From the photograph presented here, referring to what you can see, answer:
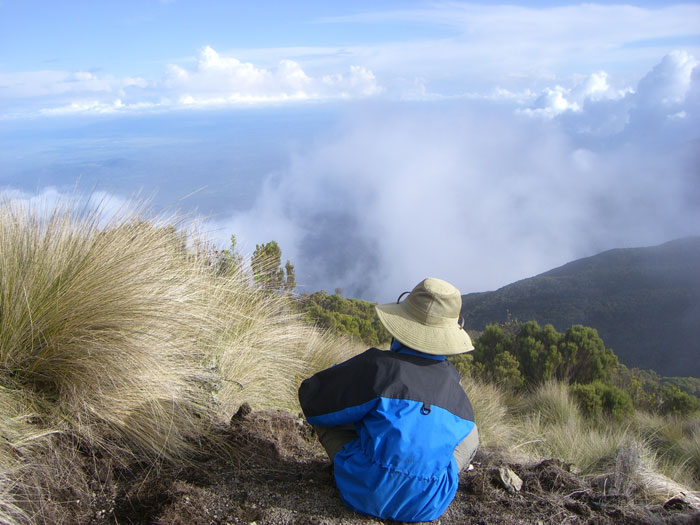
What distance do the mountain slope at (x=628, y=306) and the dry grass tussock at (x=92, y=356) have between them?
30.1 m

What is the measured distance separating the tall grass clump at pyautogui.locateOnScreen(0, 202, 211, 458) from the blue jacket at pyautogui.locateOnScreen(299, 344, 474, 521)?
3.38ft

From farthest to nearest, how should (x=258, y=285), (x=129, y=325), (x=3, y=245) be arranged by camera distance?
1. (x=258, y=285)
2. (x=3, y=245)
3. (x=129, y=325)

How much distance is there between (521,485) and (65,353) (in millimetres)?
2736

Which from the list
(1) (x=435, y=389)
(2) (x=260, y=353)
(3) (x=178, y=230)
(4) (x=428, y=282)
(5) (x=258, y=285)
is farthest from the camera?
(5) (x=258, y=285)

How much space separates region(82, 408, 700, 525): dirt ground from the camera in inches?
88.7

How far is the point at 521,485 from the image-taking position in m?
2.89

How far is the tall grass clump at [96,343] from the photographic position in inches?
102

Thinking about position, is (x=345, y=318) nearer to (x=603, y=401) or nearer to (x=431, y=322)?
(x=603, y=401)

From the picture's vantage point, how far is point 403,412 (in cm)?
213

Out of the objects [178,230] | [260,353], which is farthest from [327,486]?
[178,230]

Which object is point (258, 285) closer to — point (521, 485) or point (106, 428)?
point (106, 428)

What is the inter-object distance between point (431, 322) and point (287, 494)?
1180 mm

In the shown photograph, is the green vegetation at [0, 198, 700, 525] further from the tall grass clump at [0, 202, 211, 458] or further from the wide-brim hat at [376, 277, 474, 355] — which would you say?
the wide-brim hat at [376, 277, 474, 355]

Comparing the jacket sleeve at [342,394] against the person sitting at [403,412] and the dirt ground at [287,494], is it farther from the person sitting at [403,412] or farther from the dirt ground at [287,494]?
the dirt ground at [287,494]
